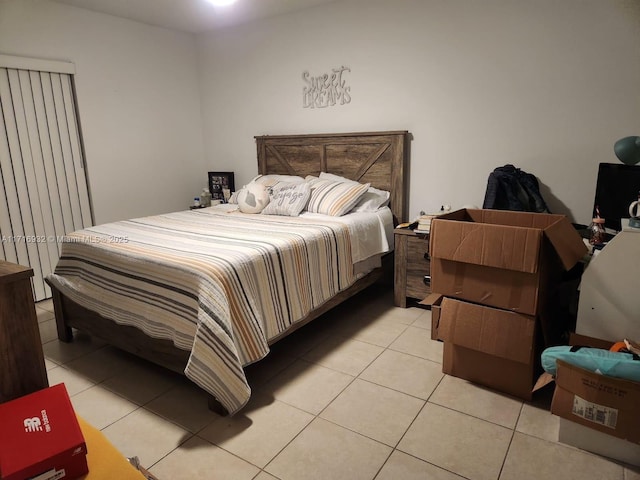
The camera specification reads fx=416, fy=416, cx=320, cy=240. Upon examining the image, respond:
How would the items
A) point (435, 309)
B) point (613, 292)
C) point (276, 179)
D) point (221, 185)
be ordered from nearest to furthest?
point (613, 292)
point (435, 309)
point (276, 179)
point (221, 185)

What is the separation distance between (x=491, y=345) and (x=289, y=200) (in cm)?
189

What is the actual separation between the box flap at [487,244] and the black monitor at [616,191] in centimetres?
86

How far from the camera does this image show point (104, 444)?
1.12 metres

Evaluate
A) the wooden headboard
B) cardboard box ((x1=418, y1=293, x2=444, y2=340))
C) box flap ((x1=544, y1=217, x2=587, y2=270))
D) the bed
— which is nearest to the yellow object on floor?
the bed

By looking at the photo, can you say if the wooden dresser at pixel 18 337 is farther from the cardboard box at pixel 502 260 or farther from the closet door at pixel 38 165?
the closet door at pixel 38 165

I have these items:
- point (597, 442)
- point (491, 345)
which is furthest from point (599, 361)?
point (491, 345)

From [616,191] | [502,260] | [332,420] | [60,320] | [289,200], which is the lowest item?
[332,420]

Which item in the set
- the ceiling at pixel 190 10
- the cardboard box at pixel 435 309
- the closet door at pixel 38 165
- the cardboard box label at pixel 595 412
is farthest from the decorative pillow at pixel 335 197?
the closet door at pixel 38 165

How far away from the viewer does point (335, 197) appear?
3.27 metres

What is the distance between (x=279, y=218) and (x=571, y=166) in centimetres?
205

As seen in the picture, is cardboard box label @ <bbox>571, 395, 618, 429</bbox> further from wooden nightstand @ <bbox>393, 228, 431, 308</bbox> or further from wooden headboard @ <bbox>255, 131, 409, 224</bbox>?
wooden headboard @ <bbox>255, 131, 409, 224</bbox>

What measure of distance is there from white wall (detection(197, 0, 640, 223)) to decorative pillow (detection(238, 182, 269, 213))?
87 centimetres

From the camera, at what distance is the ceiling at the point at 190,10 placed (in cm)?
346

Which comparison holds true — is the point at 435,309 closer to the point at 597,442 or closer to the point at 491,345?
the point at 491,345
